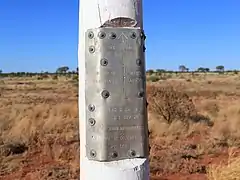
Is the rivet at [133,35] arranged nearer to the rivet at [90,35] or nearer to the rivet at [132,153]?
the rivet at [90,35]

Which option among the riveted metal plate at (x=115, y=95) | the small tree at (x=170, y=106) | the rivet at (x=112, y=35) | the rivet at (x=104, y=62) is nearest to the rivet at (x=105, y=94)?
the riveted metal plate at (x=115, y=95)

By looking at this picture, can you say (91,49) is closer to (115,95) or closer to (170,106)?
(115,95)

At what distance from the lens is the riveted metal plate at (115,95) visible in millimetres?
2189

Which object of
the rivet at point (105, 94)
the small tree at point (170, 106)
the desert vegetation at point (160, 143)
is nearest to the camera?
the rivet at point (105, 94)

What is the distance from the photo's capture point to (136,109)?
87.4 inches

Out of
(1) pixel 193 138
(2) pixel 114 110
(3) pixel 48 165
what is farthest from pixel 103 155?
(1) pixel 193 138

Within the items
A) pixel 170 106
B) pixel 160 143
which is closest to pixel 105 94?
pixel 160 143

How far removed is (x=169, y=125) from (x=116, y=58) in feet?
45.7

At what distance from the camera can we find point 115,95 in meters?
2.19

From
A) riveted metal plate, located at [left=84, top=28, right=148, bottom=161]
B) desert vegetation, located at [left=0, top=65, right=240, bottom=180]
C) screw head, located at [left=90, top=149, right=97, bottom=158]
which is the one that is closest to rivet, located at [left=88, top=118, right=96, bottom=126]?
riveted metal plate, located at [left=84, top=28, right=148, bottom=161]

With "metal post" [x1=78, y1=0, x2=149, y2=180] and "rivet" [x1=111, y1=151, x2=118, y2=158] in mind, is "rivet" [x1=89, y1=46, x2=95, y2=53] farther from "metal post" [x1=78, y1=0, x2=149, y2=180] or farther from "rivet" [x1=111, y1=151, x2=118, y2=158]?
"rivet" [x1=111, y1=151, x2=118, y2=158]

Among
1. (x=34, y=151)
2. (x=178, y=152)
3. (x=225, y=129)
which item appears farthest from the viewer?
(x=225, y=129)

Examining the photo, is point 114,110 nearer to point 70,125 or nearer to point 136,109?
point 136,109

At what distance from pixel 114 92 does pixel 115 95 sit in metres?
0.02
